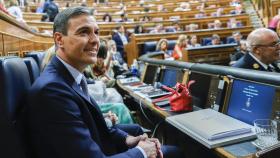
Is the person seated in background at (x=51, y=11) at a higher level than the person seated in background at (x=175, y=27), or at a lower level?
higher

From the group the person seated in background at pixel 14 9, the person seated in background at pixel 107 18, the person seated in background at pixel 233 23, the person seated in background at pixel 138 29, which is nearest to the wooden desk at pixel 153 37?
the person seated in background at pixel 233 23

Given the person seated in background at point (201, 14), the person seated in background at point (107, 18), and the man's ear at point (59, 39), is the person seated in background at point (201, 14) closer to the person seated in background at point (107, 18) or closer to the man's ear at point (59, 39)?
the person seated in background at point (107, 18)

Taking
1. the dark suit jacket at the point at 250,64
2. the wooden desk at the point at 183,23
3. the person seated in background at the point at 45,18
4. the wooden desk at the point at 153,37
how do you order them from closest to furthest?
the dark suit jacket at the point at 250,64 → the wooden desk at the point at 153,37 → the person seated in background at the point at 45,18 → the wooden desk at the point at 183,23

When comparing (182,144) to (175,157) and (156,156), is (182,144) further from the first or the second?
(156,156)

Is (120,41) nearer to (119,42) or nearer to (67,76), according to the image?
(119,42)

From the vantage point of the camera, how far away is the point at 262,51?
226 centimetres

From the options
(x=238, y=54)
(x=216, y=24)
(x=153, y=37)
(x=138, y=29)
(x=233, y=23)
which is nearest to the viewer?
(x=238, y=54)

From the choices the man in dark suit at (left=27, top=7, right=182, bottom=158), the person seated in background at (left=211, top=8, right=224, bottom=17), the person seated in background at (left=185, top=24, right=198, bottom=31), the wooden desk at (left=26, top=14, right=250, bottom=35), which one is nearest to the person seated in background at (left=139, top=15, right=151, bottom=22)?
the wooden desk at (left=26, top=14, right=250, bottom=35)

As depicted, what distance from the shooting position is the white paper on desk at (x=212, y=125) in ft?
3.96

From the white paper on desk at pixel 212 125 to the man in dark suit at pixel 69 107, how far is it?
20cm

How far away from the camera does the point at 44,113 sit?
98 cm

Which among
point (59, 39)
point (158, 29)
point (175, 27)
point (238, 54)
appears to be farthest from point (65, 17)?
point (175, 27)

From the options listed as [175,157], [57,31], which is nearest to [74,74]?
[57,31]

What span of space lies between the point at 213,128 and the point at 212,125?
43 mm
